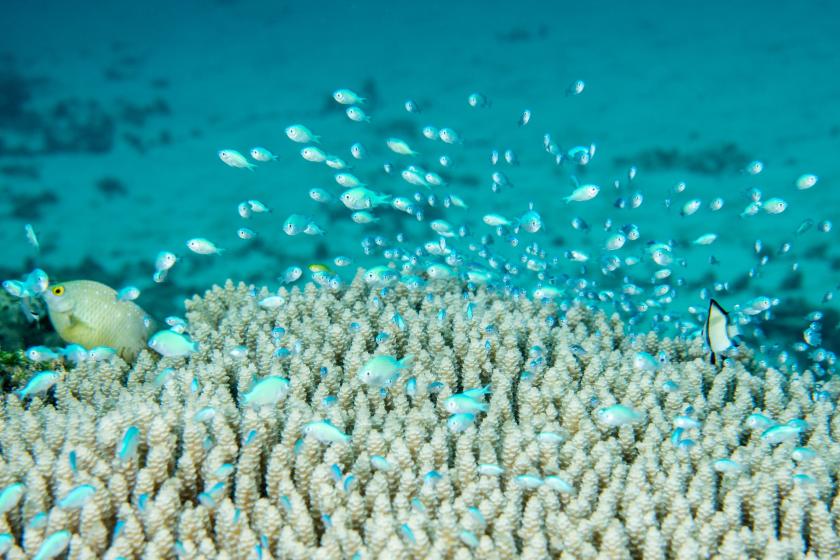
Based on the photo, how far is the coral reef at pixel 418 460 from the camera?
2582 millimetres

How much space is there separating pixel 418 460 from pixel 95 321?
152 inches

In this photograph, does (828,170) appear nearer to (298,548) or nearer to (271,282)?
(271,282)

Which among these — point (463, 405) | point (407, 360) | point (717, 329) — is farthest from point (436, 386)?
point (717, 329)

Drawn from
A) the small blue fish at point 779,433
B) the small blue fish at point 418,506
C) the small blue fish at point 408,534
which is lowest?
the small blue fish at point 408,534

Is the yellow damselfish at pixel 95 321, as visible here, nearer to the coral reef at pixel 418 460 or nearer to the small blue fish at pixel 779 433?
the coral reef at pixel 418 460

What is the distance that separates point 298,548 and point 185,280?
1147cm

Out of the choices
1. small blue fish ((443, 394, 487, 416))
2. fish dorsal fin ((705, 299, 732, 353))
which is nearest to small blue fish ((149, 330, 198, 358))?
small blue fish ((443, 394, 487, 416))

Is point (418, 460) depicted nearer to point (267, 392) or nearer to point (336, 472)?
point (336, 472)

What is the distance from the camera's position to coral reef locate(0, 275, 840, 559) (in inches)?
102

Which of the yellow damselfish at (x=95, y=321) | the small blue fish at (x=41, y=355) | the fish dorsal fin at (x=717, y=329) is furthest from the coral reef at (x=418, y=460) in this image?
the yellow damselfish at (x=95, y=321)

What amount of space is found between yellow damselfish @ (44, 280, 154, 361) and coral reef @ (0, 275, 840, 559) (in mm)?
774

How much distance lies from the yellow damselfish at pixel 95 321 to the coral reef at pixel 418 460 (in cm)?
77

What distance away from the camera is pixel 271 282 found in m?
13.1

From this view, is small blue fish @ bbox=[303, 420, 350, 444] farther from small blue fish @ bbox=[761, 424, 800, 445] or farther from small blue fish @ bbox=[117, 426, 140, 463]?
small blue fish @ bbox=[761, 424, 800, 445]
